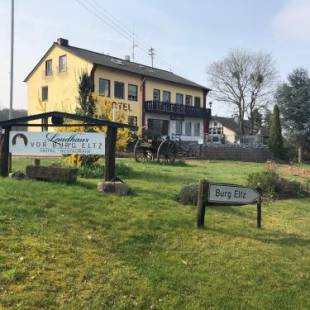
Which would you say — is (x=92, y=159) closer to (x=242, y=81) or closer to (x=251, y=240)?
(x=251, y=240)

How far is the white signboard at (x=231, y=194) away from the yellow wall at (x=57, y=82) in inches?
1124

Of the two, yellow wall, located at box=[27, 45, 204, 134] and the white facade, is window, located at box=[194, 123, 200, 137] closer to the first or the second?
the white facade

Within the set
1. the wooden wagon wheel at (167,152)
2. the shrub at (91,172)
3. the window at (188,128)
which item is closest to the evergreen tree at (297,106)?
the window at (188,128)

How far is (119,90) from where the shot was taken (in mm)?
38938

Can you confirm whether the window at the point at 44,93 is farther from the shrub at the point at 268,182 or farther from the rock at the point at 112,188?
the rock at the point at 112,188

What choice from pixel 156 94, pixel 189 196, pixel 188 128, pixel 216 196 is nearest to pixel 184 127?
pixel 188 128

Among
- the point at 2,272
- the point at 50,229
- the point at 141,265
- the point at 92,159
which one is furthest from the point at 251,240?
the point at 92,159

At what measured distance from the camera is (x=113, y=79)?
38.2 m

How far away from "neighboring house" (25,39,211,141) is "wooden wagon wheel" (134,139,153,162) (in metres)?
13.5

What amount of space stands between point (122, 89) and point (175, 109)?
6.65 m

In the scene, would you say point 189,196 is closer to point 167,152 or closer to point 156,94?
point 167,152

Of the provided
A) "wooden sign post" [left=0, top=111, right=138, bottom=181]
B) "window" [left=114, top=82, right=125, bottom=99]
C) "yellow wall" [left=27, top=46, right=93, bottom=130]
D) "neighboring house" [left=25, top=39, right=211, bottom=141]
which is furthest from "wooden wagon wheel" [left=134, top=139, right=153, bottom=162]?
"window" [left=114, top=82, right=125, bottom=99]

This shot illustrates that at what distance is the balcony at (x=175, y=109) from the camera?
41219 mm

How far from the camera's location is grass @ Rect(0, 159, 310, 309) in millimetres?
5203
